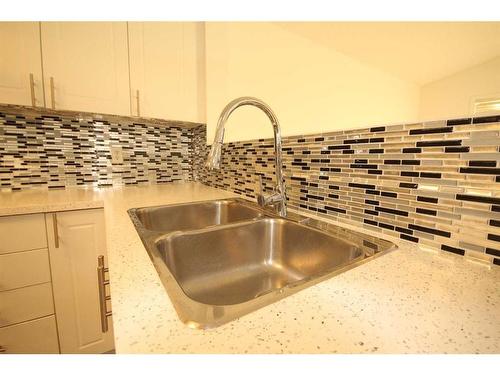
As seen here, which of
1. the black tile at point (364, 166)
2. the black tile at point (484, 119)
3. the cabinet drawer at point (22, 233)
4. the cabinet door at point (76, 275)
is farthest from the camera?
the cabinet door at point (76, 275)

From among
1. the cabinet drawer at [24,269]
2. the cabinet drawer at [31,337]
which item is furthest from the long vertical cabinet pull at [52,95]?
the cabinet drawer at [31,337]

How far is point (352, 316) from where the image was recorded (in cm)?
30

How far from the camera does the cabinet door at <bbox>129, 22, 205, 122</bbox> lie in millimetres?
1396

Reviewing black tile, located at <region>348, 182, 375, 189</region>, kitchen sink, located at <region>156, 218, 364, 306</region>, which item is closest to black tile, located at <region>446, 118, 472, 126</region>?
black tile, located at <region>348, 182, 375, 189</region>

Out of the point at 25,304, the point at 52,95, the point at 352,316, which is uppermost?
the point at 52,95

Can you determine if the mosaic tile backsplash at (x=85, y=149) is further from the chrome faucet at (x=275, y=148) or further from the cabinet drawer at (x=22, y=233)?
the chrome faucet at (x=275, y=148)

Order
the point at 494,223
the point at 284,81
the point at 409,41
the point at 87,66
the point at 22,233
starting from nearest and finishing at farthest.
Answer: the point at 494,223
the point at 22,233
the point at 87,66
the point at 284,81
the point at 409,41

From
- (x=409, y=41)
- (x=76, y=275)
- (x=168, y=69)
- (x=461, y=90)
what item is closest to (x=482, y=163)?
(x=76, y=275)

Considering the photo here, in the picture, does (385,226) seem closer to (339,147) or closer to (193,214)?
(339,147)

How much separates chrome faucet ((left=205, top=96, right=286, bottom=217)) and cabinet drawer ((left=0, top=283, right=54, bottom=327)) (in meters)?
1.01

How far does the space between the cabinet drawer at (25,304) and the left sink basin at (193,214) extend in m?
0.59

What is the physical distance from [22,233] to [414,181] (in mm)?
1439

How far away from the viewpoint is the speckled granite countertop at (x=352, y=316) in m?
0.25

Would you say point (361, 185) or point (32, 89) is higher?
point (32, 89)
